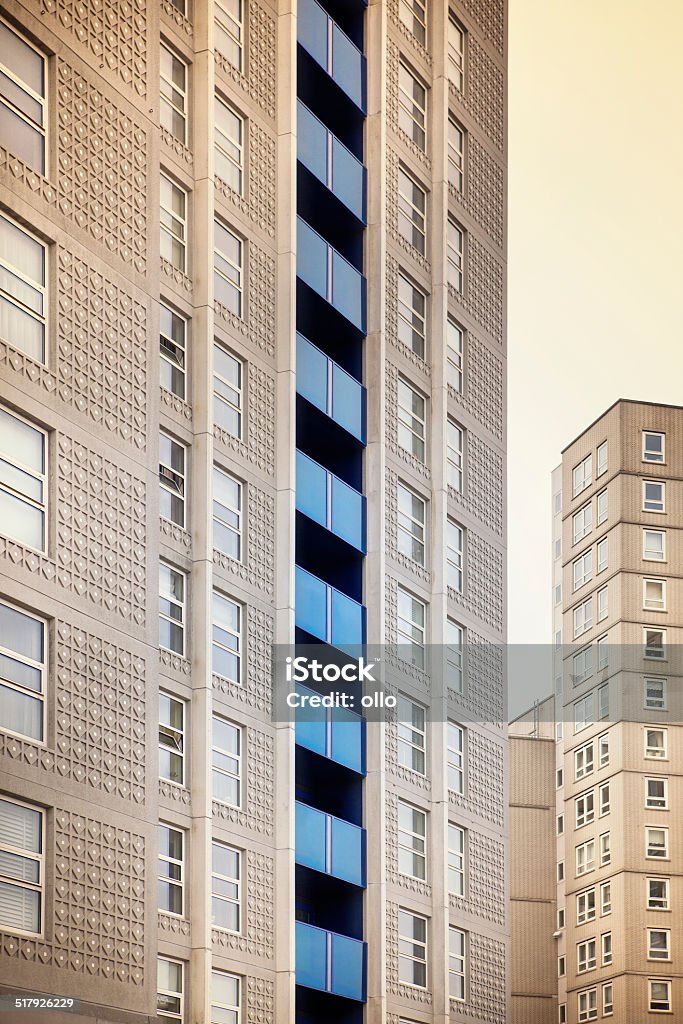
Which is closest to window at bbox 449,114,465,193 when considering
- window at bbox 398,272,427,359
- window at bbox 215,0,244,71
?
window at bbox 398,272,427,359

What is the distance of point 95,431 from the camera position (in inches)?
966

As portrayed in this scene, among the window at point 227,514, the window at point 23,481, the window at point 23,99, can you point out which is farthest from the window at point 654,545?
the window at point 23,481

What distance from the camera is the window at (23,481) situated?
890 inches

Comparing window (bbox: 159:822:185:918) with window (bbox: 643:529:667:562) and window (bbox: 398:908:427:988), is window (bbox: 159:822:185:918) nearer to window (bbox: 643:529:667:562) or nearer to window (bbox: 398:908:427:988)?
window (bbox: 398:908:427:988)

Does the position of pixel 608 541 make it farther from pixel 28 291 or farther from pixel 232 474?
pixel 28 291

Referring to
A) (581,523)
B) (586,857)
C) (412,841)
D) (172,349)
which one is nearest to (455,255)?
(172,349)

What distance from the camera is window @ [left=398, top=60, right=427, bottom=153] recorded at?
37.8 m

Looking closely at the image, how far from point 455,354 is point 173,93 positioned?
1135 centimetres

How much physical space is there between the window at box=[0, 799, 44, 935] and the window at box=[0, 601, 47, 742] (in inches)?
41.0

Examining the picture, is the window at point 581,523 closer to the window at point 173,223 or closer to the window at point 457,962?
the window at point 457,962

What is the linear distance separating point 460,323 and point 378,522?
6.31 meters

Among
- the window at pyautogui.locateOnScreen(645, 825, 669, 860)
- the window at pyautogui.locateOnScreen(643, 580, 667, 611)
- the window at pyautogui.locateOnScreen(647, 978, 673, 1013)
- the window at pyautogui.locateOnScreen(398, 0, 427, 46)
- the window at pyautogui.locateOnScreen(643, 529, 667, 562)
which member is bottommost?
the window at pyautogui.locateOnScreen(647, 978, 673, 1013)

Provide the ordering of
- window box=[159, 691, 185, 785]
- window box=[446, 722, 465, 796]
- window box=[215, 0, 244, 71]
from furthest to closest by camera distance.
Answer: window box=[446, 722, 465, 796]
window box=[215, 0, 244, 71]
window box=[159, 691, 185, 785]

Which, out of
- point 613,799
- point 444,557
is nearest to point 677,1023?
point 613,799
